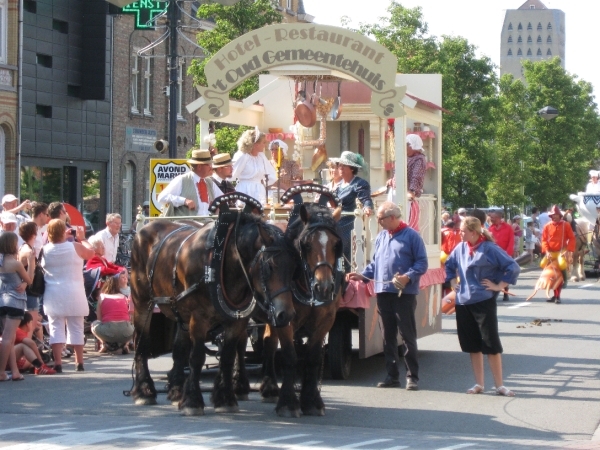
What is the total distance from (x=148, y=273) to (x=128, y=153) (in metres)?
29.7

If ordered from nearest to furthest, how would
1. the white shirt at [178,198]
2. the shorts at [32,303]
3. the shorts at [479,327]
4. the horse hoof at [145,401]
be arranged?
1. the horse hoof at [145,401]
2. the shorts at [479,327]
3. the white shirt at [178,198]
4. the shorts at [32,303]

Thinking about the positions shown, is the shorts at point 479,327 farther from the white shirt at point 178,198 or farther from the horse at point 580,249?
the horse at point 580,249

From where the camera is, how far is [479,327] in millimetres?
11812

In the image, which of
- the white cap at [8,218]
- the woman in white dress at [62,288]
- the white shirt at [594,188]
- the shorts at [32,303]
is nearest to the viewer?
the woman in white dress at [62,288]

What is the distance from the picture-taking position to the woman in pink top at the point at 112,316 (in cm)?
1564

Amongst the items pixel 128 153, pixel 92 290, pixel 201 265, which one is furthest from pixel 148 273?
pixel 128 153

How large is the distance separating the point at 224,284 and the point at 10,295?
389cm

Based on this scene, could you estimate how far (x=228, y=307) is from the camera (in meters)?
10.2

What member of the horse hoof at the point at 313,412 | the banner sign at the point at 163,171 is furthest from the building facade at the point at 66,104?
the horse hoof at the point at 313,412

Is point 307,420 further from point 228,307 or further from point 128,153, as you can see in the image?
point 128,153

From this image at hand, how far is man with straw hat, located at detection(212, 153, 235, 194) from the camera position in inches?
519

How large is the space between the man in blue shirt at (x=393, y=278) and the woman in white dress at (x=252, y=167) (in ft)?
6.74

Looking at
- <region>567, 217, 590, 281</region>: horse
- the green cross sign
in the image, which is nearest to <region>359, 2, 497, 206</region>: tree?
<region>567, 217, 590, 281</region>: horse

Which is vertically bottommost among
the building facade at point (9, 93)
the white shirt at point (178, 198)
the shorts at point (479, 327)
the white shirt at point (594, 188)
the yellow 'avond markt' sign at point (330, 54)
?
the shorts at point (479, 327)
